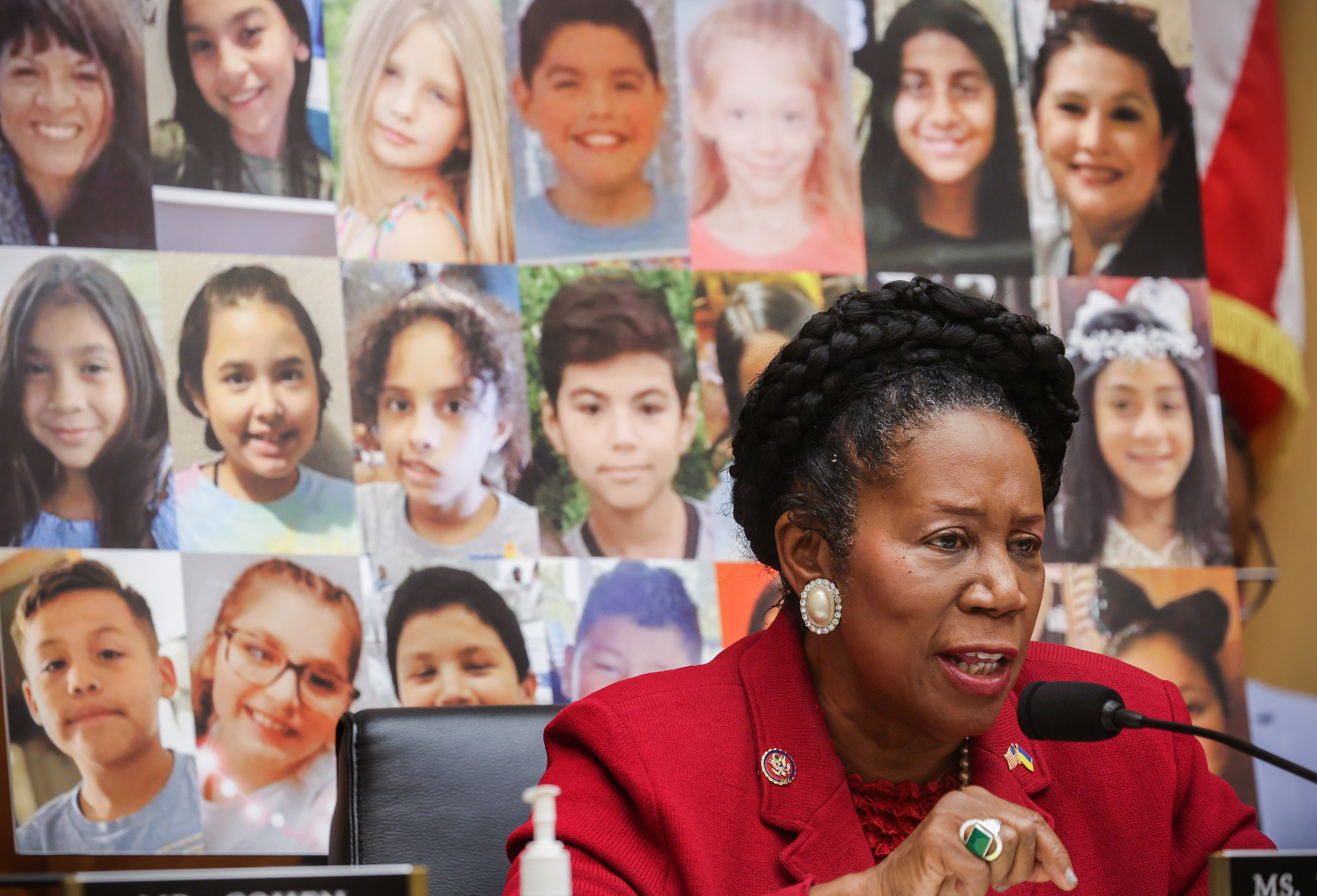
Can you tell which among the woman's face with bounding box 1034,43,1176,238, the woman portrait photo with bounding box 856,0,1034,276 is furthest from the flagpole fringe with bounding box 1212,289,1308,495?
the woman portrait photo with bounding box 856,0,1034,276

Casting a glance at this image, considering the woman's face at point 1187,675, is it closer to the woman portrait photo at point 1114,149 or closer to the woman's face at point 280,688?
the woman portrait photo at point 1114,149

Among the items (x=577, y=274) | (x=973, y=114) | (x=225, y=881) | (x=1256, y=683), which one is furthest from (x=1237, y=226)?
(x=225, y=881)

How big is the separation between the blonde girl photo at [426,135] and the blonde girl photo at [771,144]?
398mm

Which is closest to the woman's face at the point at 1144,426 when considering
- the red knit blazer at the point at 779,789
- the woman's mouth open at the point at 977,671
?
the red knit blazer at the point at 779,789

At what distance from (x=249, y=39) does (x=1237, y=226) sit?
227cm

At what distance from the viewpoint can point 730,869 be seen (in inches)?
71.0

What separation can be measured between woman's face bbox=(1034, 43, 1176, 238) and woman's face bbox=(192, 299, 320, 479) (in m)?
1.63

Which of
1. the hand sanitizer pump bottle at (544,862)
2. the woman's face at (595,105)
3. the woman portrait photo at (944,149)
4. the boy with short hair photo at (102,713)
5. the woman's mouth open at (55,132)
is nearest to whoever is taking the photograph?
the hand sanitizer pump bottle at (544,862)

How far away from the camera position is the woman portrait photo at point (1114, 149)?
3.19m

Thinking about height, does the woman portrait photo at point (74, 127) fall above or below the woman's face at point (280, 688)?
above

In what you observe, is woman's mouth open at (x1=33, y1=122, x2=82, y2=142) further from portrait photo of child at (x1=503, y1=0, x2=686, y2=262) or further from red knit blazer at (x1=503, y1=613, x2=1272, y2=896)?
red knit blazer at (x1=503, y1=613, x2=1272, y2=896)

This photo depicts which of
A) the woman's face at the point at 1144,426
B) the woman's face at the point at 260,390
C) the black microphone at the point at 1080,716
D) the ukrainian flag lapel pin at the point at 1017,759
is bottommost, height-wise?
the ukrainian flag lapel pin at the point at 1017,759

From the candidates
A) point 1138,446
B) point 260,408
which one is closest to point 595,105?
point 260,408

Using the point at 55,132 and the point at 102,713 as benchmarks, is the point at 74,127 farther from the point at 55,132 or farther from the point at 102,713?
the point at 102,713
